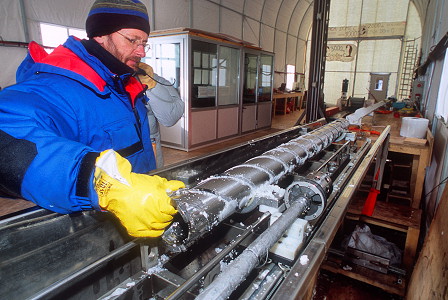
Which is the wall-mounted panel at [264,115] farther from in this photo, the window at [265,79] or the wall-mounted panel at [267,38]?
the wall-mounted panel at [267,38]

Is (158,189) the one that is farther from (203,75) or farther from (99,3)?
(203,75)

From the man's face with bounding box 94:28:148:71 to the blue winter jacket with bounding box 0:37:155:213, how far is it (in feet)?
0.35

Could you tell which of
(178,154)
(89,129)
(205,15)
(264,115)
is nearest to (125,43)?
(89,129)

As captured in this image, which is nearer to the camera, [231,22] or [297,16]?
[231,22]

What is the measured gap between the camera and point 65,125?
0.96m

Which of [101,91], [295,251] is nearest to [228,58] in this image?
[101,91]

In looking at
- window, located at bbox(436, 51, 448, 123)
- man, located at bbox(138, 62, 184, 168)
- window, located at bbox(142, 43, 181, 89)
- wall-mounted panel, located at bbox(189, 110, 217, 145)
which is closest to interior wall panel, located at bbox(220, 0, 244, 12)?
window, located at bbox(142, 43, 181, 89)

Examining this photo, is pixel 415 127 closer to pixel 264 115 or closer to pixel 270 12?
pixel 264 115

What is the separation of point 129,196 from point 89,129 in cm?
52

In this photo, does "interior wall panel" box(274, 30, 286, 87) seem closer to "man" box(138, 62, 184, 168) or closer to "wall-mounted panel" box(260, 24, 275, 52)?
"wall-mounted panel" box(260, 24, 275, 52)

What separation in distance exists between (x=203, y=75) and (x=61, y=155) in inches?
186

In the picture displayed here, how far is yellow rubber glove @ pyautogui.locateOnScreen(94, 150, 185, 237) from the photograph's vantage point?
0.68m

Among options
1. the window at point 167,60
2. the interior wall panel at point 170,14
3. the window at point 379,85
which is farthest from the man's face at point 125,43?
the window at point 379,85

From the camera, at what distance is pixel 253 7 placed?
8977 millimetres
